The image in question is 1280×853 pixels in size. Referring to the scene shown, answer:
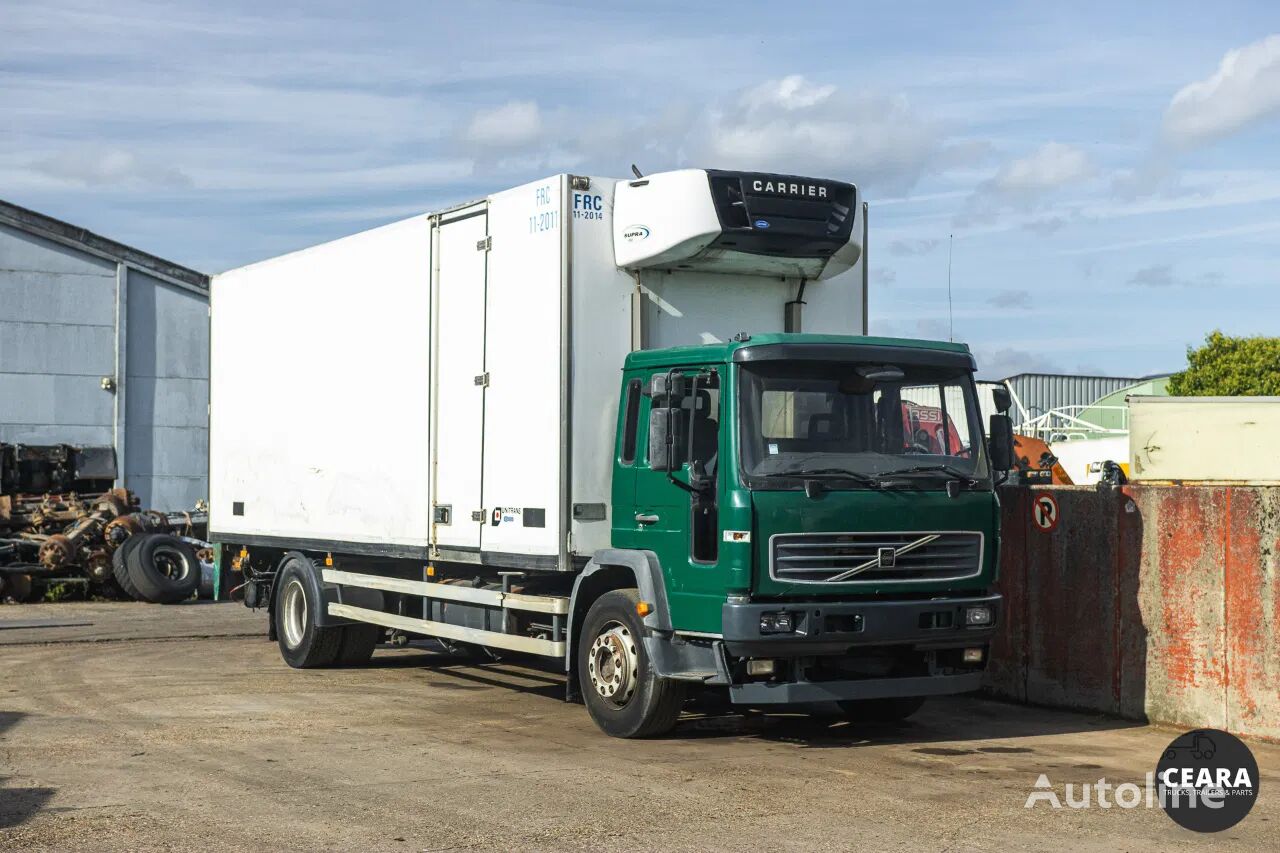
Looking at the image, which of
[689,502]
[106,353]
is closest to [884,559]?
[689,502]

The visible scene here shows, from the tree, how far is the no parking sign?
44.7 metres

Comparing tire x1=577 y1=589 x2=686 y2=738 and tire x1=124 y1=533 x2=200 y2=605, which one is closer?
tire x1=577 y1=589 x2=686 y2=738

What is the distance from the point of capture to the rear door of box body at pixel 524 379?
37.1ft

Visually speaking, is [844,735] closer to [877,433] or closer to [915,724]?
[915,724]

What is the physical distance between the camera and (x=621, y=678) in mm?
10734

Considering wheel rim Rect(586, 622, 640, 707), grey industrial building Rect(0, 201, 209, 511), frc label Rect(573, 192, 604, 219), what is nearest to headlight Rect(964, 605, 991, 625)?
wheel rim Rect(586, 622, 640, 707)

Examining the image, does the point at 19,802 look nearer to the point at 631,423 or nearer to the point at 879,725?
the point at 631,423

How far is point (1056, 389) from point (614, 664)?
7263 centimetres

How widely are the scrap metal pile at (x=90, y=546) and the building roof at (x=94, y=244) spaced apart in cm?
785

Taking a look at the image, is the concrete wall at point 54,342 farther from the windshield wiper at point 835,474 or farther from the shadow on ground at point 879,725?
the windshield wiper at point 835,474

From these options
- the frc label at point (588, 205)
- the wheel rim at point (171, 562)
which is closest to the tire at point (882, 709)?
the frc label at point (588, 205)

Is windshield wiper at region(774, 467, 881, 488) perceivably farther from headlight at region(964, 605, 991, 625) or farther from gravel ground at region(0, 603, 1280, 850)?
gravel ground at region(0, 603, 1280, 850)

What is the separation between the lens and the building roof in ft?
110

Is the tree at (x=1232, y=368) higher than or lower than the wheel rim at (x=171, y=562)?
higher
